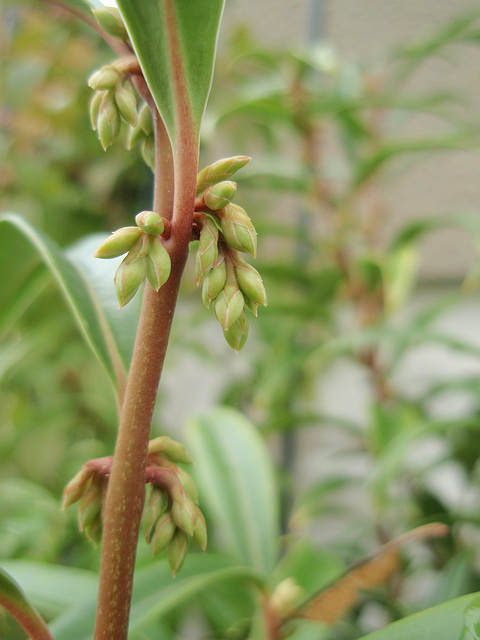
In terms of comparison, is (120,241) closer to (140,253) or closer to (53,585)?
(140,253)

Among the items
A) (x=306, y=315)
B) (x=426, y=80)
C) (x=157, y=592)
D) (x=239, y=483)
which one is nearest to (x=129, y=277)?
(x=157, y=592)

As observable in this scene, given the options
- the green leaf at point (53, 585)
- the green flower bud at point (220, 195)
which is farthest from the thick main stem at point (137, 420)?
the green leaf at point (53, 585)

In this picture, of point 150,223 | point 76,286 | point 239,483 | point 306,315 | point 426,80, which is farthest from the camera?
point 426,80

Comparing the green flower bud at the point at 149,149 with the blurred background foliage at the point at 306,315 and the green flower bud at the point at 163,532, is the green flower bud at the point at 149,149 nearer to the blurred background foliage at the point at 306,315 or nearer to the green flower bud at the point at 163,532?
the green flower bud at the point at 163,532

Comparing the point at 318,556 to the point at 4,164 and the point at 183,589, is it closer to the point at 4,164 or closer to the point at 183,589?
the point at 183,589

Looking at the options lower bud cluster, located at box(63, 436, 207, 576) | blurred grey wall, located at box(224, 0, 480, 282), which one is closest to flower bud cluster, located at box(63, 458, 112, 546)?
lower bud cluster, located at box(63, 436, 207, 576)

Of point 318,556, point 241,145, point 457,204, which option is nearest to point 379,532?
point 318,556
